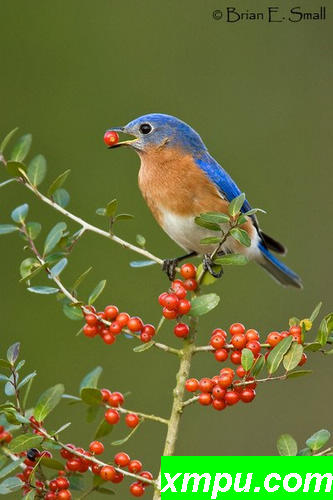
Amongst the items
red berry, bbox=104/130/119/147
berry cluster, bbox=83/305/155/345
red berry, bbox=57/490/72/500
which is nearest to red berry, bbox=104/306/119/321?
berry cluster, bbox=83/305/155/345

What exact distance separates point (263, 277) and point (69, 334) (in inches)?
46.6

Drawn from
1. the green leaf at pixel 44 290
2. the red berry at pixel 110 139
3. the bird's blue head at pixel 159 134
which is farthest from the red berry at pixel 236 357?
the bird's blue head at pixel 159 134

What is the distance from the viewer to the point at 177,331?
4.91 ft

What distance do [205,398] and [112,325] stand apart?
9.2 inches

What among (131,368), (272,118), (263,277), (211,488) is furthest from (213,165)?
(272,118)

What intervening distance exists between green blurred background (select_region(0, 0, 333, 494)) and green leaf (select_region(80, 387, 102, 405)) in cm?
249

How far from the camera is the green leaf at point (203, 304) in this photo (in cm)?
149

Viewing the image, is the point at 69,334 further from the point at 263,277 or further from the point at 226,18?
the point at 226,18

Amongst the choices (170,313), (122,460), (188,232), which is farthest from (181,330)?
(188,232)

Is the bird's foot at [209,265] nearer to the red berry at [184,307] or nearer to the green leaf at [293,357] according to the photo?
the red berry at [184,307]

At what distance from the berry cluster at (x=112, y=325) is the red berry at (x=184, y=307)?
59mm

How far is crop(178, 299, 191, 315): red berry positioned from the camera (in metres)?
1.52

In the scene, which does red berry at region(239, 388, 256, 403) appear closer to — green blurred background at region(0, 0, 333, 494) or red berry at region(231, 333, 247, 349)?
red berry at region(231, 333, 247, 349)

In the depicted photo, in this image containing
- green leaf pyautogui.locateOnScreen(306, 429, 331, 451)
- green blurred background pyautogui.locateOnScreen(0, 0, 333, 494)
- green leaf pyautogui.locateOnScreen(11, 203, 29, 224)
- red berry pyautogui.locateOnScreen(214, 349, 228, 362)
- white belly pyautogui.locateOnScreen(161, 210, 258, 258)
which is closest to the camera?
green leaf pyautogui.locateOnScreen(306, 429, 331, 451)
